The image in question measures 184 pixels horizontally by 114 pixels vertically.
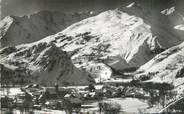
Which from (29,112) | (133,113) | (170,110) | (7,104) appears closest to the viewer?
(29,112)

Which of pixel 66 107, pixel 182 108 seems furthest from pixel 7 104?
pixel 182 108

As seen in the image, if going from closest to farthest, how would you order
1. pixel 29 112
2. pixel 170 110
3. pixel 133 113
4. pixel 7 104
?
pixel 29 112 < pixel 7 104 < pixel 170 110 < pixel 133 113

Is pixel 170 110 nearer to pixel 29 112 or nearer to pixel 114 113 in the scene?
pixel 114 113

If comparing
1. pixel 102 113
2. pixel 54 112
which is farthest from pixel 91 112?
pixel 54 112

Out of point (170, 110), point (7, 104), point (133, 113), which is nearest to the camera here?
point (7, 104)

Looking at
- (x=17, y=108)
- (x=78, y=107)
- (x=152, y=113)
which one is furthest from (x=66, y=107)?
(x=152, y=113)

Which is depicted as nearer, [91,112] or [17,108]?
[17,108]

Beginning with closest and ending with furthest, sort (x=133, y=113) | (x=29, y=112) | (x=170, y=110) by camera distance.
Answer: (x=29, y=112) < (x=170, y=110) < (x=133, y=113)

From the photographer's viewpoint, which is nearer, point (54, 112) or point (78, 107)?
point (54, 112)

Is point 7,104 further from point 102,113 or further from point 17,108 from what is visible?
point 102,113
